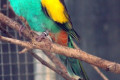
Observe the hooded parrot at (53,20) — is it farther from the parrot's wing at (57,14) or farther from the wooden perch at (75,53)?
the wooden perch at (75,53)

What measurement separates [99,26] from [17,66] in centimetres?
77

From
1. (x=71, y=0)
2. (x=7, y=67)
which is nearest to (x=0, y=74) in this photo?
(x=7, y=67)

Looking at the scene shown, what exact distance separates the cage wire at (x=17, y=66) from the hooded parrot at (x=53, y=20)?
87cm

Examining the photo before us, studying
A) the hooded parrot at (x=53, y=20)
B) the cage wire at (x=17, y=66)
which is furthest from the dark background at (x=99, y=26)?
the hooded parrot at (x=53, y=20)

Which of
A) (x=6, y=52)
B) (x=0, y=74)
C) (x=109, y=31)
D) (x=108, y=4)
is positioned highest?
(x=108, y=4)

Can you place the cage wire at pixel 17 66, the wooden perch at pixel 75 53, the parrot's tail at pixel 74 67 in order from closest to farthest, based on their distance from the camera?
the wooden perch at pixel 75 53 → the parrot's tail at pixel 74 67 → the cage wire at pixel 17 66

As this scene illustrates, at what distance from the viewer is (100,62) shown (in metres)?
0.85

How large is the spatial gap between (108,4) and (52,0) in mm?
1340

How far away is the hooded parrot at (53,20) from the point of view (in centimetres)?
121

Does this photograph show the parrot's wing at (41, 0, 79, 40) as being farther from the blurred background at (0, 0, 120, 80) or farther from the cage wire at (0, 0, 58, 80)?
the blurred background at (0, 0, 120, 80)

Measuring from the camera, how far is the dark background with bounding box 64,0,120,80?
2.43 metres

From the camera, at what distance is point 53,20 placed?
3.99 ft

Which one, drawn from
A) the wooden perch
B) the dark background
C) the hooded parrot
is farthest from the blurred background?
the wooden perch

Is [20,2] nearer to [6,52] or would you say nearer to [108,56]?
[6,52]
